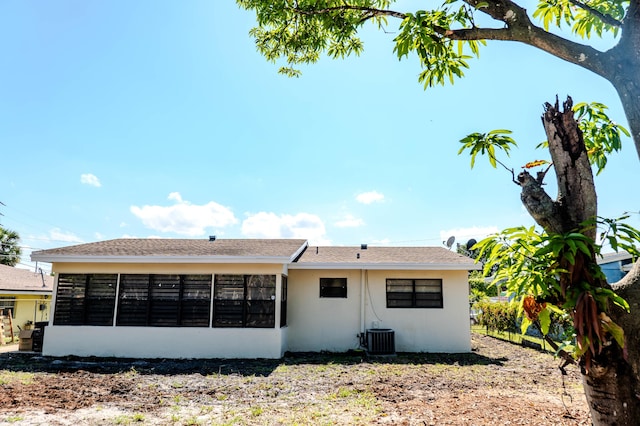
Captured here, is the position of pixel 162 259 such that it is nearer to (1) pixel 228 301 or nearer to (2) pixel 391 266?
(1) pixel 228 301

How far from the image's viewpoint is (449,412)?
17.6 ft

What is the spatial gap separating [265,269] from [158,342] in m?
3.60

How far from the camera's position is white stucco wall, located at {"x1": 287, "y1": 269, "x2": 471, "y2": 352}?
38.6ft

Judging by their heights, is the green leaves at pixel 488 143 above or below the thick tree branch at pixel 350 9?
below

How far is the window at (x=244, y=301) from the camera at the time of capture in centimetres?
1073

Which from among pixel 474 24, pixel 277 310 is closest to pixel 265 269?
pixel 277 310

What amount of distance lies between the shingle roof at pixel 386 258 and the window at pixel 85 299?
5378mm

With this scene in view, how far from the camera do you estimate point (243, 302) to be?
10812 millimetres

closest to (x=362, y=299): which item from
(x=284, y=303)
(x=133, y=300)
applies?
(x=284, y=303)

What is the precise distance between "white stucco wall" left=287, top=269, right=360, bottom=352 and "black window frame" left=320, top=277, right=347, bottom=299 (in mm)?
100

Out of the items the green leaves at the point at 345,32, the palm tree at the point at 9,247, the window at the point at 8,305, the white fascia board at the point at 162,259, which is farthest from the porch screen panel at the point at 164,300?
the palm tree at the point at 9,247

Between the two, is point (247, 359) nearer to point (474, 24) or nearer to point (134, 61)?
point (134, 61)

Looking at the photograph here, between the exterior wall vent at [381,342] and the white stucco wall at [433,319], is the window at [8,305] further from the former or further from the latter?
the white stucco wall at [433,319]

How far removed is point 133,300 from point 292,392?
6.45 meters
